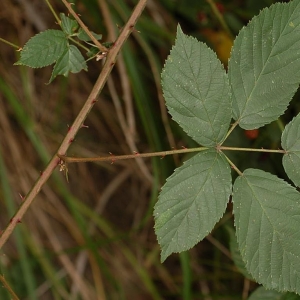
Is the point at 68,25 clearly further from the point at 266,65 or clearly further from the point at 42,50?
the point at 266,65

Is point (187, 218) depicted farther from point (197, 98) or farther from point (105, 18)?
point (105, 18)

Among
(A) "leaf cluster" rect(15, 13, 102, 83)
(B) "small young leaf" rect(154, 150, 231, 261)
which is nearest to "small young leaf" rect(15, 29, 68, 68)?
(A) "leaf cluster" rect(15, 13, 102, 83)

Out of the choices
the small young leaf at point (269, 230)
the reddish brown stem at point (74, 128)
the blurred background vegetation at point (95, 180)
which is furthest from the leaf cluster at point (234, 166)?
the blurred background vegetation at point (95, 180)

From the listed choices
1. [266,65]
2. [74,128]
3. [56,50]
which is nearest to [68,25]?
[56,50]

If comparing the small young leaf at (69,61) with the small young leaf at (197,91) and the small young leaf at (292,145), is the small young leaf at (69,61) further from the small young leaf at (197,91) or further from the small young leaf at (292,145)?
the small young leaf at (292,145)

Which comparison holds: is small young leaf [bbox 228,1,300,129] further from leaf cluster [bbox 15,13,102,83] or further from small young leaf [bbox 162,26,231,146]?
leaf cluster [bbox 15,13,102,83]

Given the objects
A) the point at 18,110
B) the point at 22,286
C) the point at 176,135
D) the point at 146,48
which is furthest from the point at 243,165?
the point at 22,286

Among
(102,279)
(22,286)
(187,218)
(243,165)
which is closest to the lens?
(187,218)
